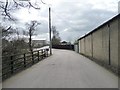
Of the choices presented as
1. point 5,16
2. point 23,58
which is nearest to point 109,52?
point 23,58

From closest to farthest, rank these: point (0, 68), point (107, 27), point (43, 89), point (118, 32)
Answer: point (43, 89) < point (0, 68) < point (118, 32) < point (107, 27)

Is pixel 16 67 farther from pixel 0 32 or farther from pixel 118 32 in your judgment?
pixel 118 32

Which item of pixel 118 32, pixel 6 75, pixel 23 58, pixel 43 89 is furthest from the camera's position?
pixel 23 58

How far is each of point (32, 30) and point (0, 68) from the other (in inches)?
2587

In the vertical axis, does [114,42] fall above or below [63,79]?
above

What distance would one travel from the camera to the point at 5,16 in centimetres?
1495

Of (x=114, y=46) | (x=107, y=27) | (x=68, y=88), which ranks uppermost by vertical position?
(x=107, y=27)

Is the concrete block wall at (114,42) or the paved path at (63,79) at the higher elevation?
the concrete block wall at (114,42)

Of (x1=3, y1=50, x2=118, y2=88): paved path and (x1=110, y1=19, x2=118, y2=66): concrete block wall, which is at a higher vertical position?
(x1=110, y1=19, x2=118, y2=66): concrete block wall

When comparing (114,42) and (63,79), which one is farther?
(114,42)

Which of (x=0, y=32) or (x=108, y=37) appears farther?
(x=108, y=37)

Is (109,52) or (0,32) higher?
(0,32)

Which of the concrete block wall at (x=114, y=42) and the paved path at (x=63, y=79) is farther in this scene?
the concrete block wall at (x=114, y=42)

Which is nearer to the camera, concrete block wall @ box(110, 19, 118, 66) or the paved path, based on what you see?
the paved path
